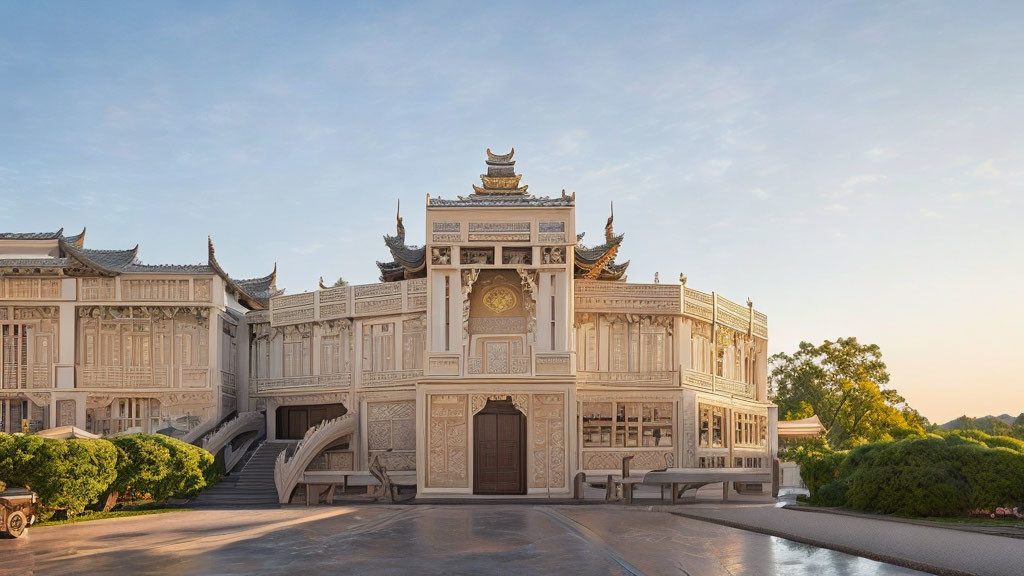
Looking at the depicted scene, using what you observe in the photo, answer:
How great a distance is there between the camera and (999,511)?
17125 mm

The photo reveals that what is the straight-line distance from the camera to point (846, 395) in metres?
47.3

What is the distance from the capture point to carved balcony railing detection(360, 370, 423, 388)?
3067 cm

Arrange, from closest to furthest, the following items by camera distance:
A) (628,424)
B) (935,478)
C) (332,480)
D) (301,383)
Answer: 1. (935,478)
2. (332,480)
3. (628,424)
4. (301,383)

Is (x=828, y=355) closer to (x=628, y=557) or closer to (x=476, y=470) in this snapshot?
(x=476, y=470)

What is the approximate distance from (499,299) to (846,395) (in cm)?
2437

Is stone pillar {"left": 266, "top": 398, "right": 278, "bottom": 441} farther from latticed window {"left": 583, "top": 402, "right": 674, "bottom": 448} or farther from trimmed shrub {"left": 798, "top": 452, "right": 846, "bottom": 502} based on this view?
trimmed shrub {"left": 798, "top": 452, "right": 846, "bottom": 502}

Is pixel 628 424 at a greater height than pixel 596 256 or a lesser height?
lesser

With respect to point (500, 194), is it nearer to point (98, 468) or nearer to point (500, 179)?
point (500, 179)

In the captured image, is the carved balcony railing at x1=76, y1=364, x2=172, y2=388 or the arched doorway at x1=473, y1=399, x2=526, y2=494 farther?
the carved balcony railing at x1=76, y1=364, x2=172, y2=388

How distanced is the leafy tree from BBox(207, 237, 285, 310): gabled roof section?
2570 cm

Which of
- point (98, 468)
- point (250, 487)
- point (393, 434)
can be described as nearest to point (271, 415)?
point (250, 487)

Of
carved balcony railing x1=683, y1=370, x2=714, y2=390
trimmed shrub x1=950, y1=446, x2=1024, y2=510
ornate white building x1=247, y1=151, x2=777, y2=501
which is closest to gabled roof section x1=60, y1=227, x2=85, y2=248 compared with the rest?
ornate white building x1=247, y1=151, x2=777, y2=501

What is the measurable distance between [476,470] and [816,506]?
1043cm

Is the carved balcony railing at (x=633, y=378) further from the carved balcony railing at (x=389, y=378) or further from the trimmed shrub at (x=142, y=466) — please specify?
the trimmed shrub at (x=142, y=466)
